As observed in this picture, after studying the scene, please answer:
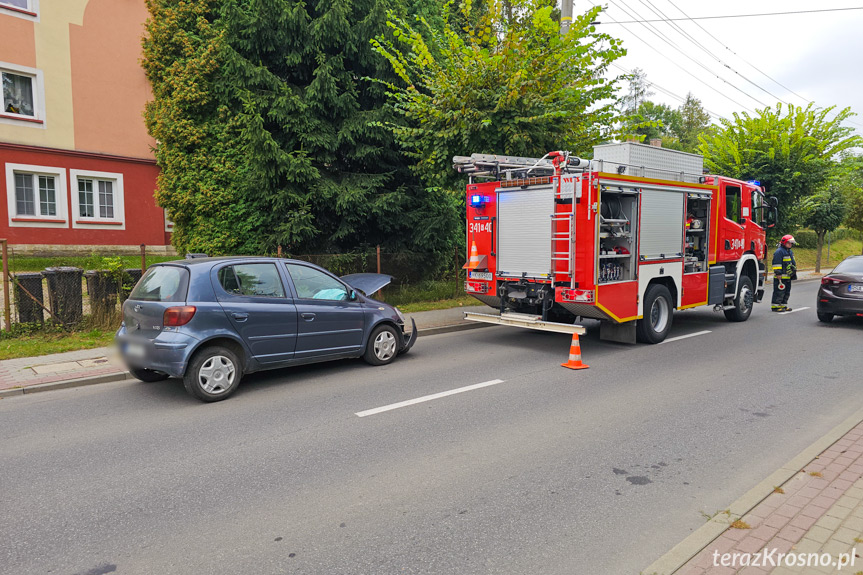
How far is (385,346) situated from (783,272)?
435 inches

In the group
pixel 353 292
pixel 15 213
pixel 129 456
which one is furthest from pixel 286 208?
pixel 15 213

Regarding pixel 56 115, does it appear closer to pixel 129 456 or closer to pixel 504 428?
pixel 129 456

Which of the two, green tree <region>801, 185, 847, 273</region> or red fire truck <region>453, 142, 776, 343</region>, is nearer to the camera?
red fire truck <region>453, 142, 776, 343</region>

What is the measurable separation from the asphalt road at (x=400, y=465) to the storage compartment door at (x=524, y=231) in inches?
84.2

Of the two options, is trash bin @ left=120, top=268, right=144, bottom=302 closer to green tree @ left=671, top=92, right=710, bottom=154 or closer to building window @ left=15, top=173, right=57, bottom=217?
building window @ left=15, top=173, right=57, bottom=217

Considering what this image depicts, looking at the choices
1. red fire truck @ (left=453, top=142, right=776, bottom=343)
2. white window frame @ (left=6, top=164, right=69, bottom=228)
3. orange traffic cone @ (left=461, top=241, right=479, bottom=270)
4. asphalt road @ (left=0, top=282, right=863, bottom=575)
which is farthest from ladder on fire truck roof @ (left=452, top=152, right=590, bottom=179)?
white window frame @ (left=6, top=164, right=69, bottom=228)

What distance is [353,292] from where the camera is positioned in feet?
26.1

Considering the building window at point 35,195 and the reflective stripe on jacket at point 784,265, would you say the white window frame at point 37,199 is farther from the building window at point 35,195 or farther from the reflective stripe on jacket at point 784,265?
the reflective stripe on jacket at point 784,265

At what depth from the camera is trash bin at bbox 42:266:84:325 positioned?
390 inches

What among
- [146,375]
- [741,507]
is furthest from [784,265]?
[146,375]

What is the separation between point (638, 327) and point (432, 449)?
238 inches

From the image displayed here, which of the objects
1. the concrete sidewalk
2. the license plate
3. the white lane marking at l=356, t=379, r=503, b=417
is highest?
the license plate

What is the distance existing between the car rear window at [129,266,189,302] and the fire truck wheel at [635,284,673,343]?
23.5ft

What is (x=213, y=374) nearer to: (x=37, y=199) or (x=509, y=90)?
(x=509, y=90)
